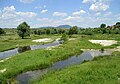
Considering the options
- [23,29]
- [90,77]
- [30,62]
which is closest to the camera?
[90,77]

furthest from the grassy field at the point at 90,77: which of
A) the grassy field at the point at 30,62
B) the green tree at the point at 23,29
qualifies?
the green tree at the point at 23,29

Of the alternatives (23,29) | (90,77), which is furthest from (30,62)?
(23,29)

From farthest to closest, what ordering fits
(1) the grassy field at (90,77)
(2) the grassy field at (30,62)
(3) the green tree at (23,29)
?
(3) the green tree at (23,29) → (2) the grassy field at (30,62) → (1) the grassy field at (90,77)

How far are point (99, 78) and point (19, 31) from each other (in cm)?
9782

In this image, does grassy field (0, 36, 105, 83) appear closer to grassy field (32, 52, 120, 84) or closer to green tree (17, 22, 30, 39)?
grassy field (32, 52, 120, 84)

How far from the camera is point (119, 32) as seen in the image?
505ft

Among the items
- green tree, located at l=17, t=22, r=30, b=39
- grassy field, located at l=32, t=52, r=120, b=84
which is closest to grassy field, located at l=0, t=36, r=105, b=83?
grassy field, located at l=32, t=52, r=120, b=84

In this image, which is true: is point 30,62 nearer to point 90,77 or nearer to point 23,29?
point 90,77

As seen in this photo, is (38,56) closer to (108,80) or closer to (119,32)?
(108,80)

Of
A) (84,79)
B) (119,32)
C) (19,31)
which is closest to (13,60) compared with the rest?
(84,79)

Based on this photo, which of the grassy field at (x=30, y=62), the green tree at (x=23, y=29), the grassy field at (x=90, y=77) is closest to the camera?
the grassy field at (x=90, y=77)

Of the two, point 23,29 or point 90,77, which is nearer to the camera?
point 90,77

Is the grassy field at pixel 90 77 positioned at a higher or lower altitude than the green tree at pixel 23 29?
lower

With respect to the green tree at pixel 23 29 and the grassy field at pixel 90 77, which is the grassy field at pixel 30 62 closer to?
the grassy field at pixel 90 77
